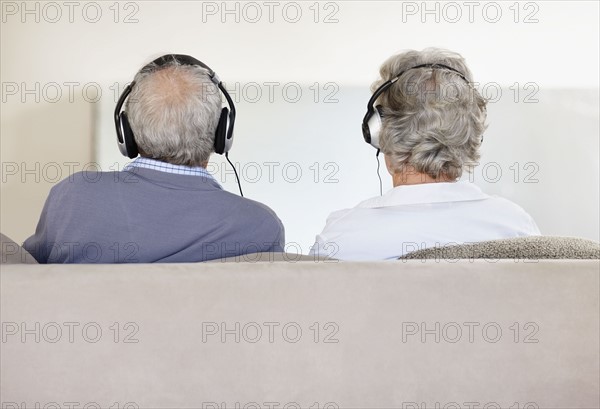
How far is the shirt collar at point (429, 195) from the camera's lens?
5.56 ft

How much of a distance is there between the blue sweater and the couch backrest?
15.4 inches

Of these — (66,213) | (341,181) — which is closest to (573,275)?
(66,213)

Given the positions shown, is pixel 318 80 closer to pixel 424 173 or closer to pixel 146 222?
pixel 424 173

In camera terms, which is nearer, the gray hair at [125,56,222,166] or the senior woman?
the senior woman

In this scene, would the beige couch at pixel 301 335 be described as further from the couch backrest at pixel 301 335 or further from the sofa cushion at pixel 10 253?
the sofa cushion at pixel 10 253

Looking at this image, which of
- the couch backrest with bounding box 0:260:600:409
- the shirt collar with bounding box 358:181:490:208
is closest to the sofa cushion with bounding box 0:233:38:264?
the couch backrest with bounding box 0:260:600:409

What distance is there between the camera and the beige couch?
1.10 metres

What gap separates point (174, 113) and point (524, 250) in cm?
81

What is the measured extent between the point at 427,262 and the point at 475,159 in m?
0.82

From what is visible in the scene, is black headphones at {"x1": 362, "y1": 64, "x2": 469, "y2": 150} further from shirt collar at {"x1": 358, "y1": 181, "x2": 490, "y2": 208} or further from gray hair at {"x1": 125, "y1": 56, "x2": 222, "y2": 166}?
gray hair at {"x1": 125, "y1": 56, "x2": 222, "y2": 166}

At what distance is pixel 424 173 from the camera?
1841 millimetres

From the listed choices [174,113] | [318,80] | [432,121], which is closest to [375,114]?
[432,121]

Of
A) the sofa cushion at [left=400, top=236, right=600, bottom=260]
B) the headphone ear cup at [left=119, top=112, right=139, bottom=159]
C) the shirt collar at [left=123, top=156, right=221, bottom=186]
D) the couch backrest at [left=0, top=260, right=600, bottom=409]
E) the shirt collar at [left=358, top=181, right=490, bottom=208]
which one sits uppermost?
the headphone ear cup at [left=119, top=112, right=139, bottom=159]

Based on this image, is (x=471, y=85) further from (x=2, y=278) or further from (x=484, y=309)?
(x=2, y=278)
